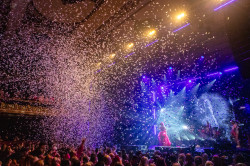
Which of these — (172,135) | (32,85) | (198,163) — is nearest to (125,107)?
(172,135)

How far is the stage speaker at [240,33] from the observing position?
318 centimetres

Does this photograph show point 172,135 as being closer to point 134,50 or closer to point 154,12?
point 134,50

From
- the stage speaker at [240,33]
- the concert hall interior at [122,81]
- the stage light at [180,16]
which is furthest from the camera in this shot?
the stage light at [180,16]

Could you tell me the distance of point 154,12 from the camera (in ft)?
19.4

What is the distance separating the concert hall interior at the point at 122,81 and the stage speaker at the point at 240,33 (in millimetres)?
19

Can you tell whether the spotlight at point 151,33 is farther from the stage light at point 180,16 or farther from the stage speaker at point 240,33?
the stage speaker at point 240,33

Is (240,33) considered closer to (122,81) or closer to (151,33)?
(151,33)

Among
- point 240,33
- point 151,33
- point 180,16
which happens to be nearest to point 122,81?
point 151,33

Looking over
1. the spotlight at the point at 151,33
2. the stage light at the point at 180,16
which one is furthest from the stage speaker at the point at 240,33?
the spotlight at the point at 151,33

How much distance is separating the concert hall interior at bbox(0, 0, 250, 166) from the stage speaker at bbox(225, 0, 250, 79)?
19 mm

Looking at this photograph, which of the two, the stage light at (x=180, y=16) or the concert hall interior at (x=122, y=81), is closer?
the concert hall interior at (x=122, y=81)

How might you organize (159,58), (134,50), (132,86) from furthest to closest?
(132,86)
(159,58)
(134,50)

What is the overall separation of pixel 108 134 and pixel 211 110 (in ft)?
31.3

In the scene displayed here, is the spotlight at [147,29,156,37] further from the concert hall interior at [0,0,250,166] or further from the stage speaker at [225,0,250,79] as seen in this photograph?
the stage speaker at [225,0,250,79]
